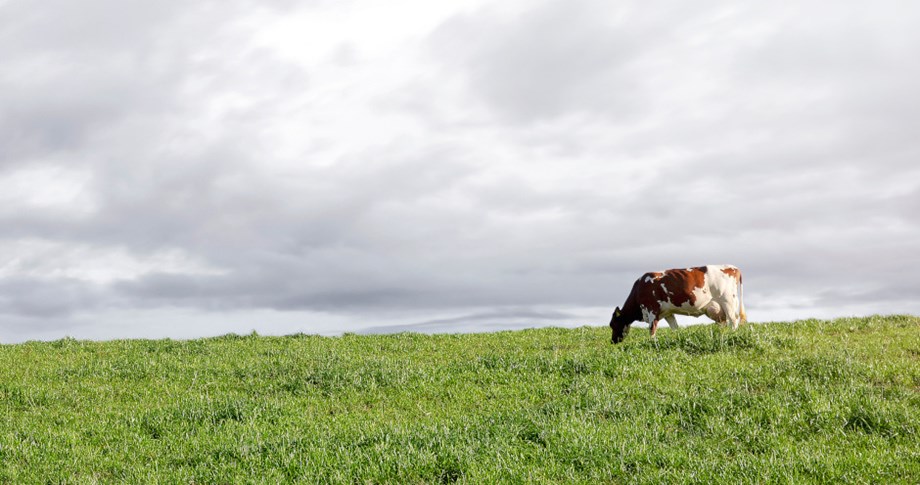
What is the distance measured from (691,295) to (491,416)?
11613 mm

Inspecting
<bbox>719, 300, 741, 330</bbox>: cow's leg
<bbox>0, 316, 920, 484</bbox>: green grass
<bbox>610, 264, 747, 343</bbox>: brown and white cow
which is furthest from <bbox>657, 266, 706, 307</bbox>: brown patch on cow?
<bbox>0, 316, 920, 484</bbox>: green grass

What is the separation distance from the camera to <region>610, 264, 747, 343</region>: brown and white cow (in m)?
20.7

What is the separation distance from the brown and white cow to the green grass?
3.93m

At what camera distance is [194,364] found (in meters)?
17.2

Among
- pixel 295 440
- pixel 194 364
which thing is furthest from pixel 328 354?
pixel 295 440

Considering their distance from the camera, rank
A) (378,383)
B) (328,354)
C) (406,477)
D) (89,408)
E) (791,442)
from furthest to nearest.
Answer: (328,354)
(378,383)
(89,408)
(791,442)
(406,477)

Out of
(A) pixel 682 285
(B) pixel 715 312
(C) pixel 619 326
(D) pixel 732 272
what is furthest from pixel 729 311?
Result: (C) pixel 619 326

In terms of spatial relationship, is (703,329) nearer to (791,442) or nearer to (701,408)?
Result: (701,408)

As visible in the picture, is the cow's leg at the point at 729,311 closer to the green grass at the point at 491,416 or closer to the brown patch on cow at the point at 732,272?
the brown patch on cow at the point at 732,272

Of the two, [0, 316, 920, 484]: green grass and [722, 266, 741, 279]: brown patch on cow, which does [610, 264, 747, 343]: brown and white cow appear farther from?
[0, 316, 920, 484]: green grass

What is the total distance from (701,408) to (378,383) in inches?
245

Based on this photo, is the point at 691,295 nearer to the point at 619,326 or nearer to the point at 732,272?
the point at 732,272

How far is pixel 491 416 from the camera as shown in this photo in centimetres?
1095

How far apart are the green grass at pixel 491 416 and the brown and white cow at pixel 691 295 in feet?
→ 12.9
